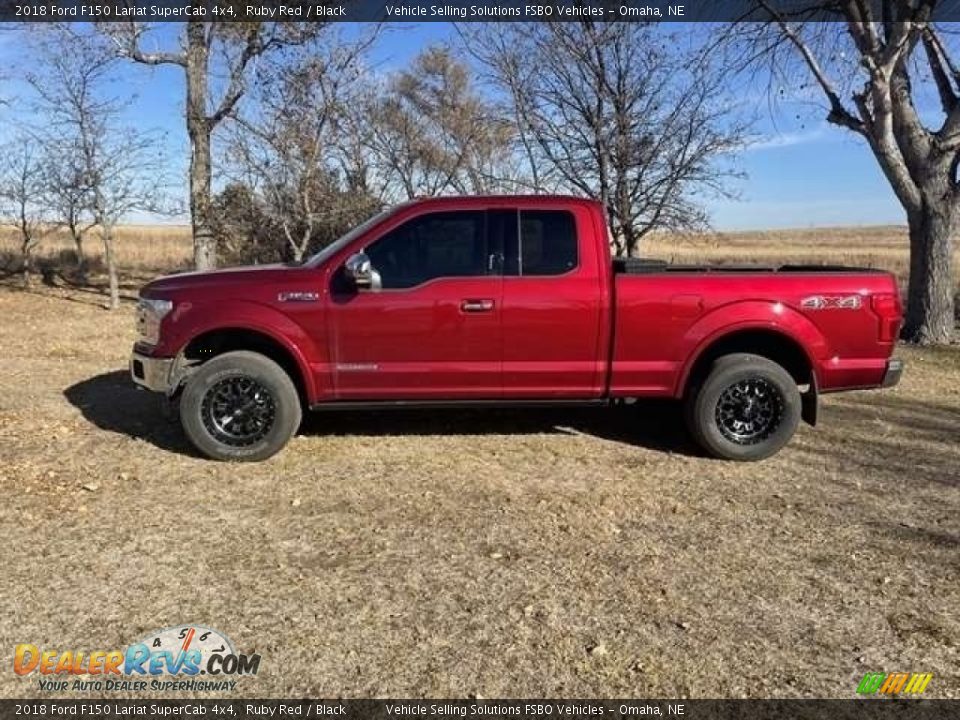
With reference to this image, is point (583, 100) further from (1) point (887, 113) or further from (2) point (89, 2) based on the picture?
(2) point (89, 2)

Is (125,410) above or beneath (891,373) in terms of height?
beneath

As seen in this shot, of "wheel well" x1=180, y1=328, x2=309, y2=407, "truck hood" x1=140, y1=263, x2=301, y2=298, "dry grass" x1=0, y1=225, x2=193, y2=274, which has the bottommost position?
"wheel well" x1=180, y1=328, x2=309, y2=407

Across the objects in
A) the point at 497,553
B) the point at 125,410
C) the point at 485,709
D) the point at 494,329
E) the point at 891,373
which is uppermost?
the point at 494,329

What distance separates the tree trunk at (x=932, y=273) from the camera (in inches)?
414

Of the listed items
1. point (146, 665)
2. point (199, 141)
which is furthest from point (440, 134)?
point (146, 665)

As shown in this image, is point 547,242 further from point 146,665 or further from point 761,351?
point 146,665

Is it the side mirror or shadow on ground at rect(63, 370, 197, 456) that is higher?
the side mirror

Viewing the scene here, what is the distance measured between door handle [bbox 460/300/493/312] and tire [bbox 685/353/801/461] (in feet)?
5.30

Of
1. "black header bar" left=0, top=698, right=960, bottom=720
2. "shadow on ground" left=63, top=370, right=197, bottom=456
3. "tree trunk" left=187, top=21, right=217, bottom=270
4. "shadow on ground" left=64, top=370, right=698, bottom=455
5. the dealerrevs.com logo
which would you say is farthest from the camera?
"tree trunk" left=187, top=21, right=217, bottom=270

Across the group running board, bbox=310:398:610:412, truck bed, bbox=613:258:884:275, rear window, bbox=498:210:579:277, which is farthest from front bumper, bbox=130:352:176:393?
truck bed, bbox=613:258:884:275

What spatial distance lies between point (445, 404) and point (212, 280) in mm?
1851

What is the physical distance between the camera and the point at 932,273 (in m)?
10.7

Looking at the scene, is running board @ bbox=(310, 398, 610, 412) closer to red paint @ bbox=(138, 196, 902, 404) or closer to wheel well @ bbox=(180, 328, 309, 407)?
red paint @ bbox=(138, 196, 902, 404)

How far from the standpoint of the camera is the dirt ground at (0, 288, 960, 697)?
3061mm
